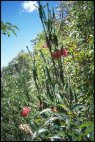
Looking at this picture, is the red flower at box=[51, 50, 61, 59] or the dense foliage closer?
the dense foliage

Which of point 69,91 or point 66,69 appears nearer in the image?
point 69,91

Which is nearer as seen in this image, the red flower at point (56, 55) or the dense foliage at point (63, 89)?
the dense foliage at point (63, 89)

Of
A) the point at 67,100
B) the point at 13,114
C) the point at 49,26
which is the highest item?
the point at 49,26

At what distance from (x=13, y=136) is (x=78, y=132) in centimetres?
306

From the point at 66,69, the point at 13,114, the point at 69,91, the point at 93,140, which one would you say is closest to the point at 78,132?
the point at 93,140

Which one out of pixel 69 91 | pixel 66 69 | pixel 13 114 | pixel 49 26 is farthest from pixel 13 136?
pixel 49 26

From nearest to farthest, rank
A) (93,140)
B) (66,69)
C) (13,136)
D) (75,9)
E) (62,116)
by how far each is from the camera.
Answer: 1. (93,140)
2. (62,116)
3. (75,9)
4. (66,69)
5. (13,136)

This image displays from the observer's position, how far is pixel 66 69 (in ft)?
16.0

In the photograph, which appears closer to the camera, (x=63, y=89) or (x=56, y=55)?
(x=63, y=89)

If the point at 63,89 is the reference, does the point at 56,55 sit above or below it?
above

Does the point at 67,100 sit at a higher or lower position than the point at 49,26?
lower

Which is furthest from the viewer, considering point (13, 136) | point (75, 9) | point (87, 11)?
point (13, 136)

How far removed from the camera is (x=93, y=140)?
257cm

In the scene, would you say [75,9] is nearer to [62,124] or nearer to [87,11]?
[87,11]
